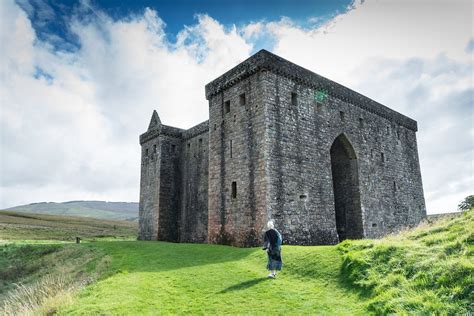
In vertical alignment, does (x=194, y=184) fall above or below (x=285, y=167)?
above

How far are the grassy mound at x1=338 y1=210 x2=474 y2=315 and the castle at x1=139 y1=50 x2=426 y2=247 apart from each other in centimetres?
679

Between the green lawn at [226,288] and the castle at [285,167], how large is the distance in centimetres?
466

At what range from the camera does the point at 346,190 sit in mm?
23969

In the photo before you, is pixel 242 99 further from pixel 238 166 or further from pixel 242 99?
pixel 238 166

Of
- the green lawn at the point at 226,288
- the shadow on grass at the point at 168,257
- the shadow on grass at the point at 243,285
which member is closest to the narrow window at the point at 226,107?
the shadow on grass at the point at 168,257

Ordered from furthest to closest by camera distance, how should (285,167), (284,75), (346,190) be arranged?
(346,190) < (284,75) < (285,167)

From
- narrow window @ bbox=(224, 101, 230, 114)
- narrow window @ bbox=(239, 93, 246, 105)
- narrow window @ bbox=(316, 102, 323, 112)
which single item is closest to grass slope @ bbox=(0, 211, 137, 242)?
narrow window @ bbox=(224, 101, 230, 114)

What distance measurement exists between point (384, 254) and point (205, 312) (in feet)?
18.1

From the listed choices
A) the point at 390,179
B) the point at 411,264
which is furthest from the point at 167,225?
the point at 411,264

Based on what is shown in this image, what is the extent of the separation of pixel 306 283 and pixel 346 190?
14.5 meters

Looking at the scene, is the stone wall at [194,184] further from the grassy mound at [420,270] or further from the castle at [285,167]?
the grassy mound at [420,270]

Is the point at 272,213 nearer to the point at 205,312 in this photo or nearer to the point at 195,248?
the point at 195,248

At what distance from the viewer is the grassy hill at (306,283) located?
8188 millimetres

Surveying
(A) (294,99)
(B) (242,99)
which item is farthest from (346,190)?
(B) (242,99)
